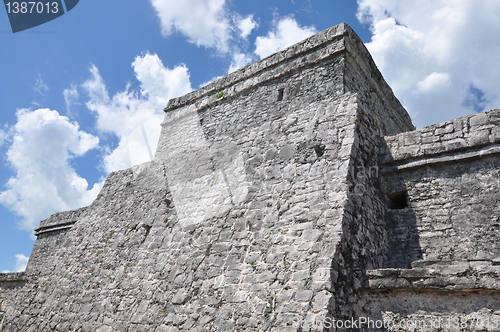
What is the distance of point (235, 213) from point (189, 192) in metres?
1.44

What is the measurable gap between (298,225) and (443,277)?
1591 mm

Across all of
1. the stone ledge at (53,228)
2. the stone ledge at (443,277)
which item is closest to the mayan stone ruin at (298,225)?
the stone ledge at (443,277)

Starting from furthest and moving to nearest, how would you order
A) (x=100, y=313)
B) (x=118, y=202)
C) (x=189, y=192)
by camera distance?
1. (x=118, y=202)
2. (x=189, y=192)
3. (x=100, y=313)

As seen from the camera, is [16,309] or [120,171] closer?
[16,309]

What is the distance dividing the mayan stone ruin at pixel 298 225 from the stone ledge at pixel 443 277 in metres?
0.01

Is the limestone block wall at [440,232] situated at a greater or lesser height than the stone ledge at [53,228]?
lesser

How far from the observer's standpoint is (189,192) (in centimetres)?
625

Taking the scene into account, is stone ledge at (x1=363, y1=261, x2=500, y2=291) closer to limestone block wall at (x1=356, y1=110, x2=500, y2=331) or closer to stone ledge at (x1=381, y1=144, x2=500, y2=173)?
limestone block wall at (x1=356, y1=110, x2=500, y2=331)

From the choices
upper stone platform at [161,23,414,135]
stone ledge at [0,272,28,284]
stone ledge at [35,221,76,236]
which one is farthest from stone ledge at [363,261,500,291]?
stone ledge at [0,272,28,284]

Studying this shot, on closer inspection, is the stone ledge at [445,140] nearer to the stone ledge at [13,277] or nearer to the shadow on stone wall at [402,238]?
the shadow on stone wall at [402,238]

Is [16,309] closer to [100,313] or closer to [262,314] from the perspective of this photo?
[100,313]

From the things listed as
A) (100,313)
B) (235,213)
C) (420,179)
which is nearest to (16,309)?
(100,313)

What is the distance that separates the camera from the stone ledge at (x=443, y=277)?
3151 millimetres

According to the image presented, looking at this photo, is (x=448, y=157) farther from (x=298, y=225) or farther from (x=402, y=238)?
(x=298, y=225)
